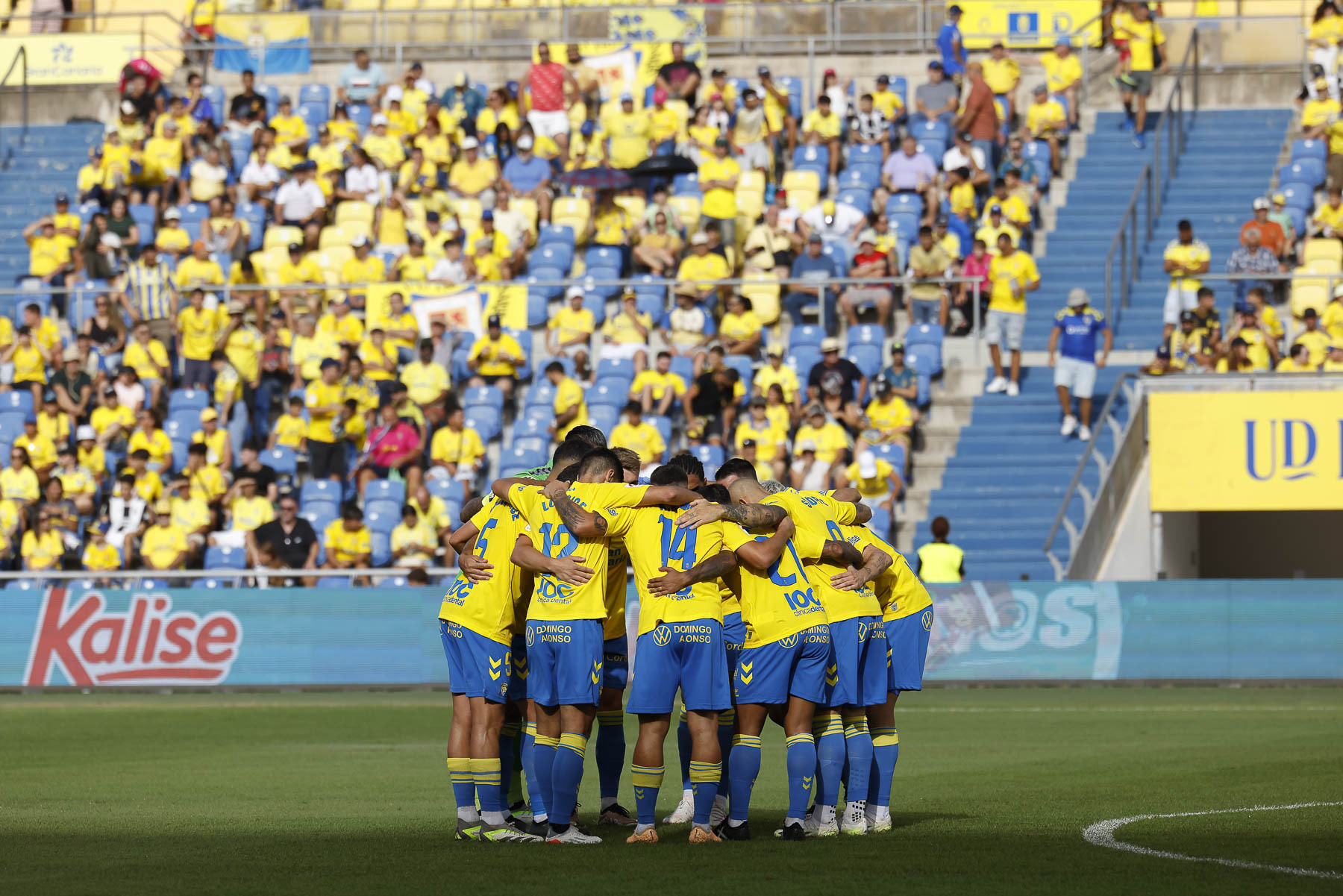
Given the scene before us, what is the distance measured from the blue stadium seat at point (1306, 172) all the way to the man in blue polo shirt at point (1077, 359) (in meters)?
4.78

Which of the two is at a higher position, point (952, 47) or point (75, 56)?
point (75, 56)

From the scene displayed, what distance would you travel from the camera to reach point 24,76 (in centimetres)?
3628

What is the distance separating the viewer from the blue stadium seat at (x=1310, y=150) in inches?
1142

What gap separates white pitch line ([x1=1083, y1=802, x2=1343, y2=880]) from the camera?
9.09 m

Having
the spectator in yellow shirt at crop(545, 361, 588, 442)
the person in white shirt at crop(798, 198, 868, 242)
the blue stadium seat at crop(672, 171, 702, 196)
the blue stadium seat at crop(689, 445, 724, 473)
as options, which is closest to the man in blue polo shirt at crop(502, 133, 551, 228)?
the blue stadium seat at crop(672, 171, 702, 196)

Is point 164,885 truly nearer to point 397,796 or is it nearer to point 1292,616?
point 397,796

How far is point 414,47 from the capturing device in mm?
35375

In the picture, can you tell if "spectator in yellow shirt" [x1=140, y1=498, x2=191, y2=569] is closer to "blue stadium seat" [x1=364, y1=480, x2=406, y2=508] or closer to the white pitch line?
"blue stadium seat" [x1=364, y1=480, x2=406, y2=508]

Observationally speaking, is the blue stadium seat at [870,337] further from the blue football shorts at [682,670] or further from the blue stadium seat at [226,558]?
the blue football shorts at [682,670]

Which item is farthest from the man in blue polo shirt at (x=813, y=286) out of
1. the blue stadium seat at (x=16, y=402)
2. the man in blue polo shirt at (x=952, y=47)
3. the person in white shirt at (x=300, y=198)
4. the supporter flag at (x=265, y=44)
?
the supporter flag at (x=265, y=44)

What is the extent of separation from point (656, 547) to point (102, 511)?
17327 millimetres

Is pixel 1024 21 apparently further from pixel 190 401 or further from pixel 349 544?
pixel 349 544

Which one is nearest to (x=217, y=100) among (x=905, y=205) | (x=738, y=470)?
(x=905, y=205)

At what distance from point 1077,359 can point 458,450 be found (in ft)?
26.6
